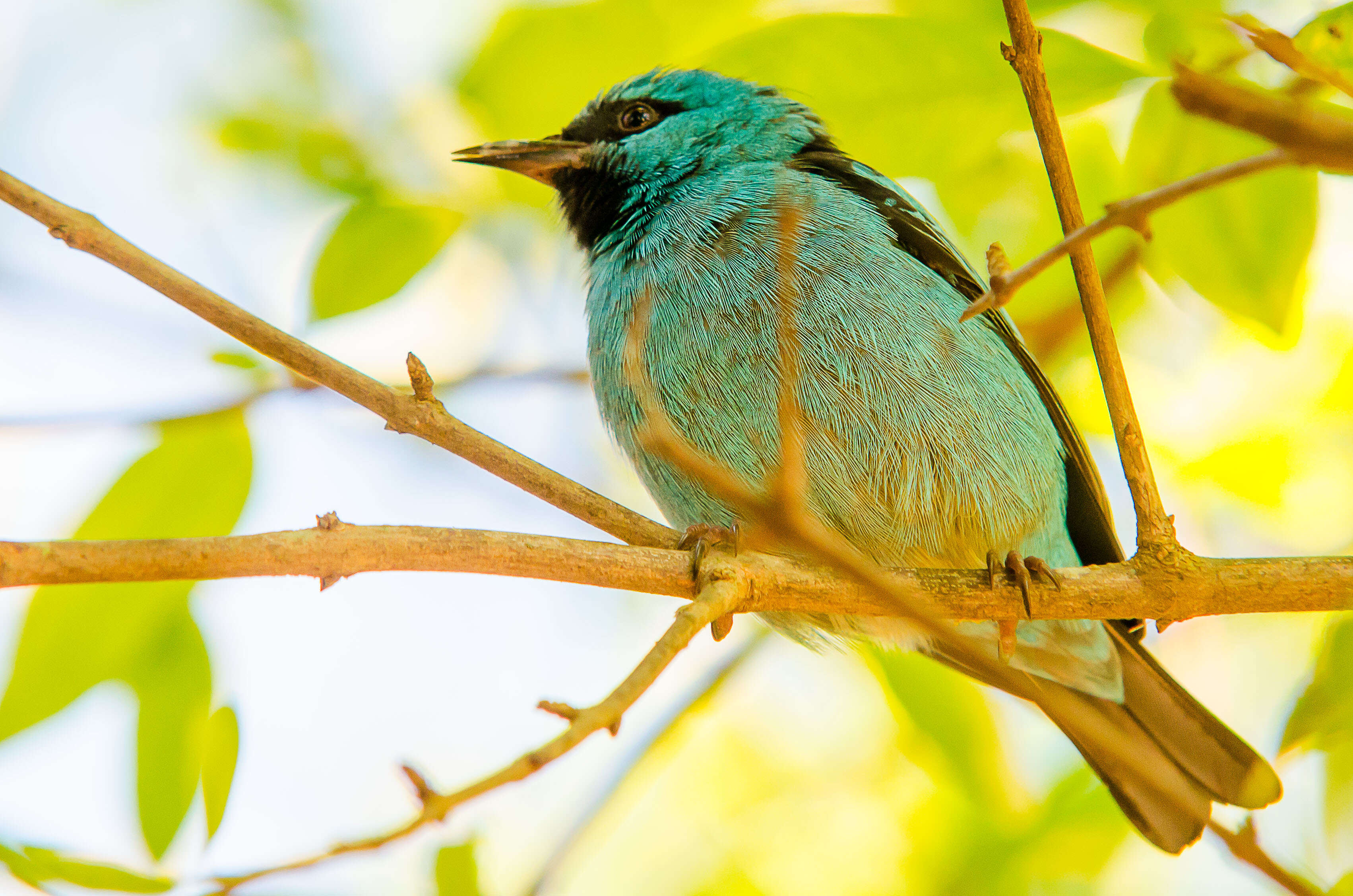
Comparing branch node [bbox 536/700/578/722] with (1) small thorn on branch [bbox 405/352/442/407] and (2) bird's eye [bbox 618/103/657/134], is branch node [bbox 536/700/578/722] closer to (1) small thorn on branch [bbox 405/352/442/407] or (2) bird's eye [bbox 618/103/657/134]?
(1) small thorn on branch [bbox 405/352/442/407]

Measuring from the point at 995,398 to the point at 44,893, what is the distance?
3007mm

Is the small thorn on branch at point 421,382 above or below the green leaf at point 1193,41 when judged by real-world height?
below

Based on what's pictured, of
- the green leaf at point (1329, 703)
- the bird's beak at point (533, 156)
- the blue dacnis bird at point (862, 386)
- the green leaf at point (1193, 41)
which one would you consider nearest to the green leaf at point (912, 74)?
the green leaf at point (1193, 41)

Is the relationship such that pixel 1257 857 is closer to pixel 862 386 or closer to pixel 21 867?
pixel 862 386

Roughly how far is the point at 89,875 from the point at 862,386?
2511 mm

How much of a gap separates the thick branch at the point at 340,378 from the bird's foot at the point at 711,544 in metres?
0.13

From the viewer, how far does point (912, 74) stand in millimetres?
2980

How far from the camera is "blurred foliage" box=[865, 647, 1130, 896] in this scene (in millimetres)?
3646

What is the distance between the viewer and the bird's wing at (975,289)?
157 inches

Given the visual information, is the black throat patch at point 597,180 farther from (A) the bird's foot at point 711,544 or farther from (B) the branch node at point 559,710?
(B) the branch node at point 559,710

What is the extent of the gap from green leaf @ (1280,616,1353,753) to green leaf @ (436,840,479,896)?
192 centimetres

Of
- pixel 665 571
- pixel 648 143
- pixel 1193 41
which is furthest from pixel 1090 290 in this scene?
pixel 648 143

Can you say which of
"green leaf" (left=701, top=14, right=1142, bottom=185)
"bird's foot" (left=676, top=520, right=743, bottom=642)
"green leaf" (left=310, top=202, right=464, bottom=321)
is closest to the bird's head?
"green leaf" (left=310, top=202, right=464, bottom=321)

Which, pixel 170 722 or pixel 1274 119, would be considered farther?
pixel 170 722
